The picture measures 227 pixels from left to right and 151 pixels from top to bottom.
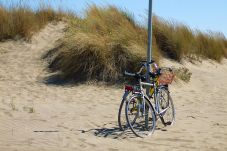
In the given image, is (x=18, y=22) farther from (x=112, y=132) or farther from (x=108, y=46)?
(x=112, y=132)

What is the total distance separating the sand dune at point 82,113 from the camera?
627 centimetres

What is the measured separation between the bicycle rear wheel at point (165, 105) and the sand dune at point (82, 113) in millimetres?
179

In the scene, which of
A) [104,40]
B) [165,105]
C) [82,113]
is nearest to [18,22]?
[104,40]

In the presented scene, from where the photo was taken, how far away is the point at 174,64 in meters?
14.4

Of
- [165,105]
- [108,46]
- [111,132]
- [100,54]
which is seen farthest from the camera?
[108,46]

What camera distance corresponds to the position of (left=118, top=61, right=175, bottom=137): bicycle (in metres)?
6.61

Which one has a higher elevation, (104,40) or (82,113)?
(104,40)

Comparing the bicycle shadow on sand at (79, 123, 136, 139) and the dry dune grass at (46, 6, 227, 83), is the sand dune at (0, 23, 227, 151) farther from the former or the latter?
the dry dune grass at (46, 6, 227, 83)

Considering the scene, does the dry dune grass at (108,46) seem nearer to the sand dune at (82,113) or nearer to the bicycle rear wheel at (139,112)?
the sand dune at (82,113)

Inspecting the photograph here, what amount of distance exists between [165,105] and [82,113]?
1.63 m

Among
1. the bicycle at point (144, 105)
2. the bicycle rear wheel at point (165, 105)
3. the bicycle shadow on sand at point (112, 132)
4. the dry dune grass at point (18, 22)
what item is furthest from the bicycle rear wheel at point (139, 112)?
the dry dune grass at point (18, 22)

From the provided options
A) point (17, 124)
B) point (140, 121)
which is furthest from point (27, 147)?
point (140, 121)

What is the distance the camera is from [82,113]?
8.48m

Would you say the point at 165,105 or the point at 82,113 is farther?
the point at 82,113
